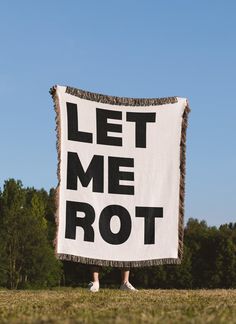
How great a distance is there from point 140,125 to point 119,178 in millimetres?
1410

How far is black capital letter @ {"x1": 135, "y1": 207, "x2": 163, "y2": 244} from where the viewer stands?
1620 centimetres

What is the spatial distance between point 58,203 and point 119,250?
1946 mm

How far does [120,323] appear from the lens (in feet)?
19.1

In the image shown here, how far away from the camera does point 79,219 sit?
15.6m

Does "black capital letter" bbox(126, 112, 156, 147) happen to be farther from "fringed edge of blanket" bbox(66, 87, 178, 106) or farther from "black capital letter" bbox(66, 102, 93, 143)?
"black capital letter" bbox(66, 102, 93, 143)

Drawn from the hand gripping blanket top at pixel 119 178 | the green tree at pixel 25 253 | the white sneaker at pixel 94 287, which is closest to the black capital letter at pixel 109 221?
the hand gripping blanket top at pixel 119 178

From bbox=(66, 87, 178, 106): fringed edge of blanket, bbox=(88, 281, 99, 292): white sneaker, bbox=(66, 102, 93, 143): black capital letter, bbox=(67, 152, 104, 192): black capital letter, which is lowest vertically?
bbox=(88, 281, 99, 292): white sneaker

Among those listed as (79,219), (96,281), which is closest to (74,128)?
(79,219)

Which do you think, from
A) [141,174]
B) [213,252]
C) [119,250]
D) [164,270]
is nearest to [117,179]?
[141,174]

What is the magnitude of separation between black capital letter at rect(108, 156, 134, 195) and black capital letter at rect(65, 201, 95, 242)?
0.70 m

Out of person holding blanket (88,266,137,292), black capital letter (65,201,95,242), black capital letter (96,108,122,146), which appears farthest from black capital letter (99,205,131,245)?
black capital letter (96,108,122,146)

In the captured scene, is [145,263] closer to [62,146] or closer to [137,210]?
[137,210]

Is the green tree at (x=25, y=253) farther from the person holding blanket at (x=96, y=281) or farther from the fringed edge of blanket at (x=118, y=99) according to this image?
the fringed edge of blanket at (x=118, y=99)

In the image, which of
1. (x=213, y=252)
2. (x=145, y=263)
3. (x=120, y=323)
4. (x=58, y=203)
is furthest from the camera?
(x=213, y=252)
